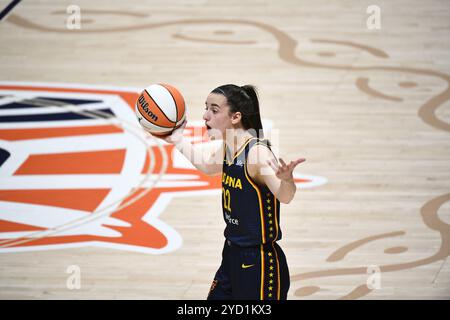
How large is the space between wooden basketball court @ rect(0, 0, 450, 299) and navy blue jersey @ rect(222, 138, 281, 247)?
1779 mm

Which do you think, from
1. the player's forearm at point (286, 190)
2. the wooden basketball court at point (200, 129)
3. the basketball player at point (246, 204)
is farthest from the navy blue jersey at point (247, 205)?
the wooden basketball court at point (200, 129)

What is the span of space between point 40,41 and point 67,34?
389 millimetres

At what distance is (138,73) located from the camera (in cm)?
1037

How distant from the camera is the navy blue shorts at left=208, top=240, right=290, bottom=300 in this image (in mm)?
4789

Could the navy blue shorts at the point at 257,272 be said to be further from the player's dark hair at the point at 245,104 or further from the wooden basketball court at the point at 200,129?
the wooden basketball court at the point at 200,129

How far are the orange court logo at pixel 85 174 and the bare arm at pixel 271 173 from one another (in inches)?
106

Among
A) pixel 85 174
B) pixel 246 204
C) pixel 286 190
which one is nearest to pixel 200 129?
pixel 85 174

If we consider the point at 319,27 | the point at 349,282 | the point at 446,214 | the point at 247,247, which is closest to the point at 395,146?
the point at 446,214

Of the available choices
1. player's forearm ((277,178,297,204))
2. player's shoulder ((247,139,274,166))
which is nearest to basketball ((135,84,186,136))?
player's shoulder ((247,139,274,166))

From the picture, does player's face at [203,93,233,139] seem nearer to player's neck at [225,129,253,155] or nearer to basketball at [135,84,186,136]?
player's neck at [225,129,253,155]

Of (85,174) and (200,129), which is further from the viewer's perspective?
(200,129)

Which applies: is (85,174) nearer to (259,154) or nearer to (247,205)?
(247,205)

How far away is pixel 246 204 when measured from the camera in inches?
186

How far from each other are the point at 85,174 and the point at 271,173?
4182mm
